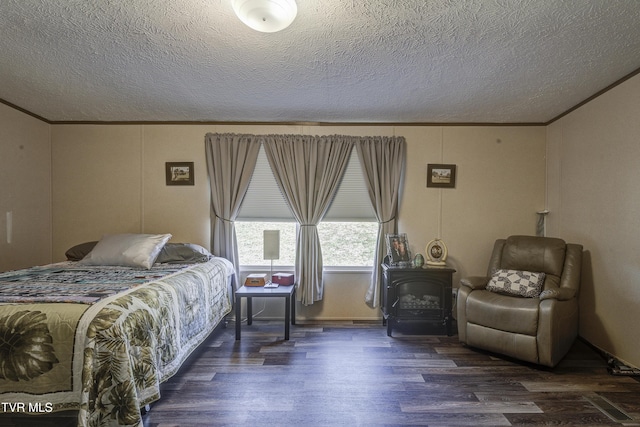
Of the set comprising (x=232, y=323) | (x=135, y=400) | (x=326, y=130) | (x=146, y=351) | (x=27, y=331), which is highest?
(x=326, y=130)

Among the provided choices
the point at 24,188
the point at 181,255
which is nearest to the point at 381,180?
the point at 181,255

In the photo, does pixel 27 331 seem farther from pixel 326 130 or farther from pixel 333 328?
pixel 326 130

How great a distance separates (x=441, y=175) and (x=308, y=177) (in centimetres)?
164

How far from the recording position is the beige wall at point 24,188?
3.29 m

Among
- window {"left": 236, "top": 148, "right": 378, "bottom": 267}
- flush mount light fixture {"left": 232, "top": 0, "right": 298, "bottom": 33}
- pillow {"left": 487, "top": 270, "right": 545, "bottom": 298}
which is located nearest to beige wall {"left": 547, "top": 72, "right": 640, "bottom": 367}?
pillow {"left": 487, "top": 270, "right": 545, "bottom": 298}

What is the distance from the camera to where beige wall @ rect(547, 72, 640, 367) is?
261 cm

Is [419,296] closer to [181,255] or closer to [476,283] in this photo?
[476,283]

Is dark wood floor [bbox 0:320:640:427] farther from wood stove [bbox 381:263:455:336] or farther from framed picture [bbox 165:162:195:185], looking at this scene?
framed picture [bbox 165:162:195:185]

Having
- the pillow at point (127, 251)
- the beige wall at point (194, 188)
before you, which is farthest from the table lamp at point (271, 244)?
the pillow at point (127, 251)

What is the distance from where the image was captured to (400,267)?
3469 millimetres

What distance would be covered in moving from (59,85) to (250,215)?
2.19 metres

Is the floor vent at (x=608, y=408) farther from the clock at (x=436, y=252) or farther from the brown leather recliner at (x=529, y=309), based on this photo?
the clock at (x=436, y=252)

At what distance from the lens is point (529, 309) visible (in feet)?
8.64

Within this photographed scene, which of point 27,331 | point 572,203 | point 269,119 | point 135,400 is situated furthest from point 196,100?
point 572,203
